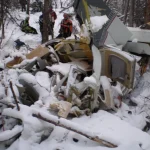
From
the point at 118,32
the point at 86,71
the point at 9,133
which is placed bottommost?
the point at 9,133

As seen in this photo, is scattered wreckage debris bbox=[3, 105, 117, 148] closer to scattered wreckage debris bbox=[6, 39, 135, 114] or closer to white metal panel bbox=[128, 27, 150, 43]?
scattered wreckage debris bbox=[6, 39, 135, 114]

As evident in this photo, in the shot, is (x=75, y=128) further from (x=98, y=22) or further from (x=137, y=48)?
(x=137, y=48)

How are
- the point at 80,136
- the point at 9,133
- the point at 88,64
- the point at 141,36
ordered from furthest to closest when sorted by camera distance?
the point at 141,36, the point at 88,64, the point at 80,136, the point at 9,133

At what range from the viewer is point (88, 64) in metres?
5.50

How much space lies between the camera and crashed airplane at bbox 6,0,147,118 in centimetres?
433

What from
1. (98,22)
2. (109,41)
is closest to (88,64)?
(109,41)

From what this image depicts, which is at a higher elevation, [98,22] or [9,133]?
[98,22]

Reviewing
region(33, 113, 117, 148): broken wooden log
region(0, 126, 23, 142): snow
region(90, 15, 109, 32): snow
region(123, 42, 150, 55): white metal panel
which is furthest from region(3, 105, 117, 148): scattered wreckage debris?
region(123, 42, 150, 55): white metal panel

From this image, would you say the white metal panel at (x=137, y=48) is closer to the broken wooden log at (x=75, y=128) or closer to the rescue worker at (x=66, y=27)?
the broken wooden log at (x=75, y=128)

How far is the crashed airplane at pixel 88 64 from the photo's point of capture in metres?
4.33

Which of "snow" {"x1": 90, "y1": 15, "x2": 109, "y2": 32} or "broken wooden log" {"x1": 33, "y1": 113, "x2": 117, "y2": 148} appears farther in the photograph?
"snow" {"x1": 90, "y1": 15, "x2": 109, "y2": 32}

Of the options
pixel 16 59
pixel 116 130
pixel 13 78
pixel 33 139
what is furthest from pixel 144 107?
pixel 16 59

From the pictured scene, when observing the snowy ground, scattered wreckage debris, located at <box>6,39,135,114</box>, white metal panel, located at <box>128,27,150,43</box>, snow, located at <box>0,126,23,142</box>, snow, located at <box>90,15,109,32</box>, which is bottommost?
the snowy ground

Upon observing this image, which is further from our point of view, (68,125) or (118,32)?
(118,32)
